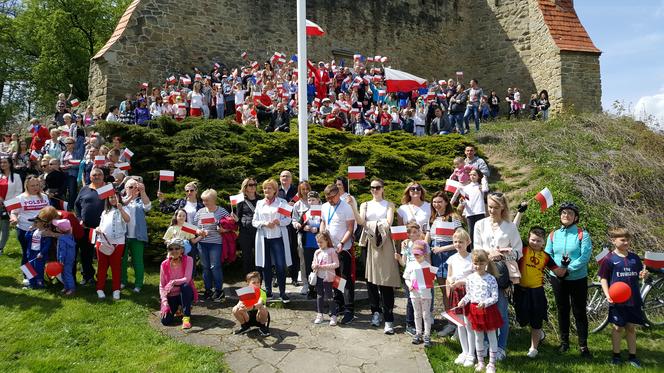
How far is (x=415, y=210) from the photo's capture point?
621 cm

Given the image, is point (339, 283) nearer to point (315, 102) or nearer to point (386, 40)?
point (315, 102)

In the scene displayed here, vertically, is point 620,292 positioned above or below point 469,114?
below

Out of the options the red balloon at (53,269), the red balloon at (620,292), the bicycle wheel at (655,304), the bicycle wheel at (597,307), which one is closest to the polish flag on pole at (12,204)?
the red balloon at (53,269)

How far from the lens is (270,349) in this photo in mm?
5387

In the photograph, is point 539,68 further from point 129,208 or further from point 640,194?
point 129,208

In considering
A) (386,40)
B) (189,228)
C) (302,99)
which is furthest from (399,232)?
(386,40)

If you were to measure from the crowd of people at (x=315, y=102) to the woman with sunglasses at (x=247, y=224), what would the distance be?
18.3 feet

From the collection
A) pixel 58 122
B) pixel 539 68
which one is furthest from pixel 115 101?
pixel 539 68

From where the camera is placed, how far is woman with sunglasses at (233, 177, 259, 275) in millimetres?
6996

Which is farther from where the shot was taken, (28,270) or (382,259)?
(28,270)

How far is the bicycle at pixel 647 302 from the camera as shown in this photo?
658 centimetres

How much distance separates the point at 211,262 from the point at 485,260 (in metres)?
3.68

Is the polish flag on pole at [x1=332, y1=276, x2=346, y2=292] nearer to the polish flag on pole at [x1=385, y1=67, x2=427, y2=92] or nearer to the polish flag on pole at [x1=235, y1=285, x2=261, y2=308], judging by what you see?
the polish flag on pole at [x1=235, y1=285, x2=261, y2=308]

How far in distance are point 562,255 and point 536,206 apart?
391cm
